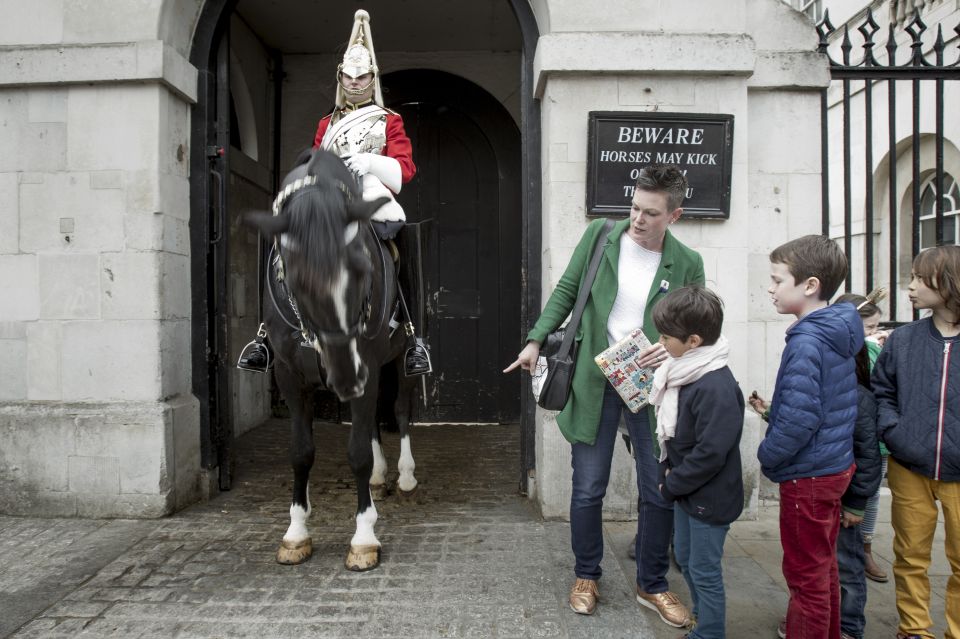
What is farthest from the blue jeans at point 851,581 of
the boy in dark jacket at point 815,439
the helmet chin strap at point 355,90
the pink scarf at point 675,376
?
the helmet chin strap at point 355,90

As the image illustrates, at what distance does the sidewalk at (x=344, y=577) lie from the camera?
9.32 feet

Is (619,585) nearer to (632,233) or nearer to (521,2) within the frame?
(632,233)

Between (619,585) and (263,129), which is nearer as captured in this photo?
(619,585)

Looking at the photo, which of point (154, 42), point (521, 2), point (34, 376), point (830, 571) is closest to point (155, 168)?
point (154, 42)

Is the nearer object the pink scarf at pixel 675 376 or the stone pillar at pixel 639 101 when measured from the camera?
the pink scarf at pixel 675 376

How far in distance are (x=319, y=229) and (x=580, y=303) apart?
1.16 metres

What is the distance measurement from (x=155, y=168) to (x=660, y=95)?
10.6ft

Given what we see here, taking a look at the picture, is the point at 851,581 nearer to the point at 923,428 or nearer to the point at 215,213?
the point at 923,428

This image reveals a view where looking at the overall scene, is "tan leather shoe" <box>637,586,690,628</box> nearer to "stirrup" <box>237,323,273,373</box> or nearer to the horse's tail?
"stirrup" <box>237,323,273,373</box>

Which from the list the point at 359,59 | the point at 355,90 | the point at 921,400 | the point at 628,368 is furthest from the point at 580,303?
the point at 359,59

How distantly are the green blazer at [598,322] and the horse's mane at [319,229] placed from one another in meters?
0.96

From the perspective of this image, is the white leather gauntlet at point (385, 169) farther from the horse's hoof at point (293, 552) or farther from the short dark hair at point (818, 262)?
the short dark hair at point (818, 262)

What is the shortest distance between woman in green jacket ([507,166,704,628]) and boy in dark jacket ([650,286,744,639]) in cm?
40

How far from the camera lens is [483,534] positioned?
3.89 meters
